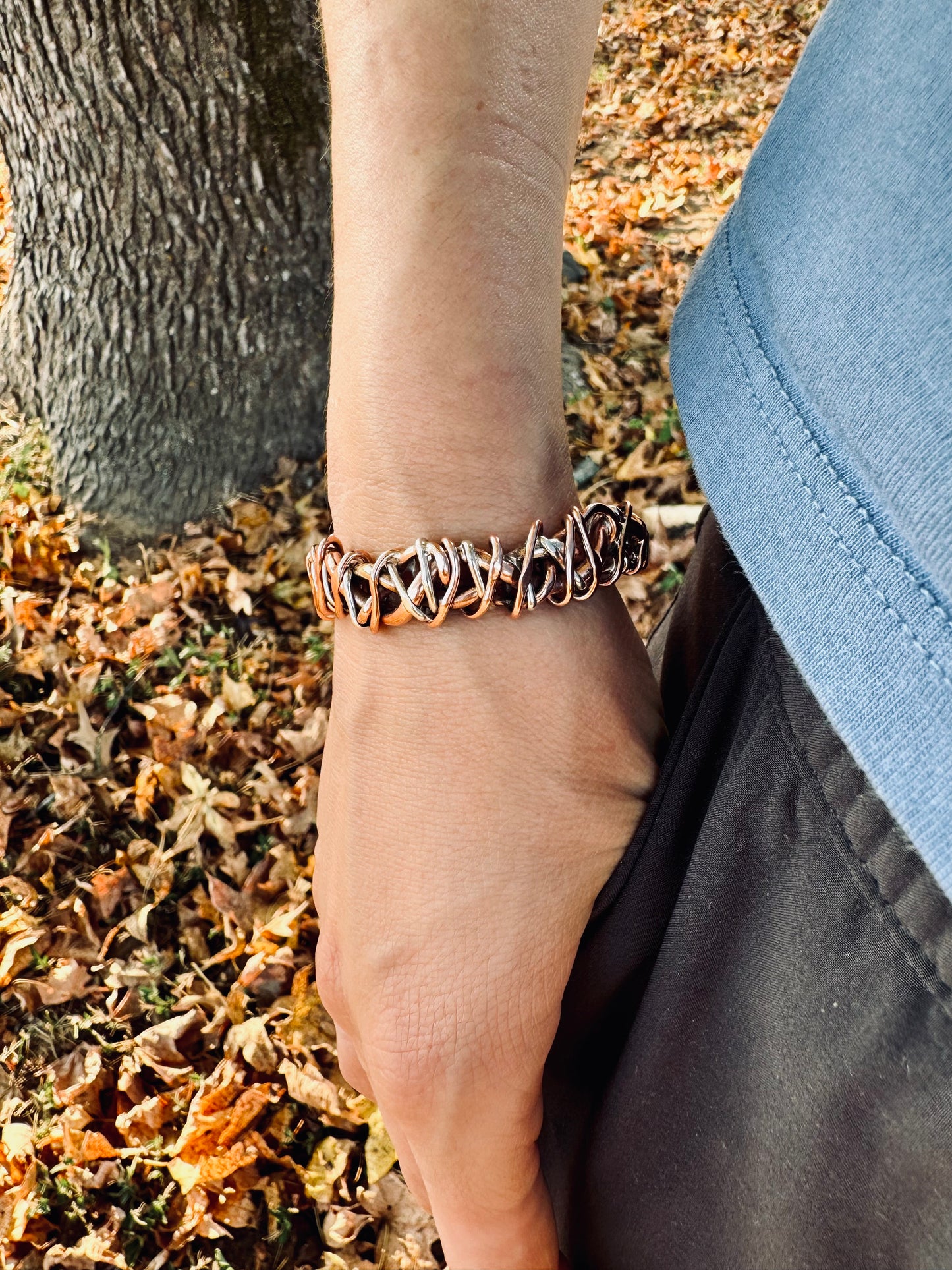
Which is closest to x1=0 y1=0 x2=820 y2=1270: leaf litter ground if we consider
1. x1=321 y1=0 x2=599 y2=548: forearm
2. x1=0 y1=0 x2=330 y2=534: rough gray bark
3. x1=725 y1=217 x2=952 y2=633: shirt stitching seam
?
x1=0 y1=0 x2=330 y2=534: rough gray bark

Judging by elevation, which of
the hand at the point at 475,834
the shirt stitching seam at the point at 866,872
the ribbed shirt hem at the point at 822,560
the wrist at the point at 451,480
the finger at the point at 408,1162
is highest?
the ribbed shirt hem at the point at 822,560

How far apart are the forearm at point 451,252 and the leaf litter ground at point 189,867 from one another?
1801mm

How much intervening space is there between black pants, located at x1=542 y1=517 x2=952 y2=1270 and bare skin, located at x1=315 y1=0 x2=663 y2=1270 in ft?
0.29

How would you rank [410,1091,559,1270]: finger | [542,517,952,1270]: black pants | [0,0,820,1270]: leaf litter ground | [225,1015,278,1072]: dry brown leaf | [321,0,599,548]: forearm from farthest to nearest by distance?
[225,1015,278,1072]: dry brown leaf < [0,0,820,1270]: leaf litter ground < [410,1091,559,1270]: finger < [321,0,599,548]: forearm < [542,517,952,1270]: black pants

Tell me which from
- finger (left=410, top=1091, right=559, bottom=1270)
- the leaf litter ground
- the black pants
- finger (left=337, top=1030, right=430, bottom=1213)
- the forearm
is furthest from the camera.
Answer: the leaf litter ground

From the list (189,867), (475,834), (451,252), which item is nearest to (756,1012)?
(475,834)

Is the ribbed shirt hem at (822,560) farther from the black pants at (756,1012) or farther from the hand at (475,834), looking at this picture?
the hand at (475,834)

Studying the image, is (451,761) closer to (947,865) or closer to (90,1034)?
(947,865)

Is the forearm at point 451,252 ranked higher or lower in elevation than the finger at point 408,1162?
higher

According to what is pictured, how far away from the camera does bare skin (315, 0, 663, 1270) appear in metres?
0.95

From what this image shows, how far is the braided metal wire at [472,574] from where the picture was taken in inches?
38.7

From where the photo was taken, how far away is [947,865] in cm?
69

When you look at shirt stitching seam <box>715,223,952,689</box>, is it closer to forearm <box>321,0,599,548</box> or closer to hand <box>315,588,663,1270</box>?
forearm <box>321,0,599,548</box>

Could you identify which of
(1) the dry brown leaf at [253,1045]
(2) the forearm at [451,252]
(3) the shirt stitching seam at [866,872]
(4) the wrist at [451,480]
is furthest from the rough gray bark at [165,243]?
(3) the shirt stitching seam at [866,872]
